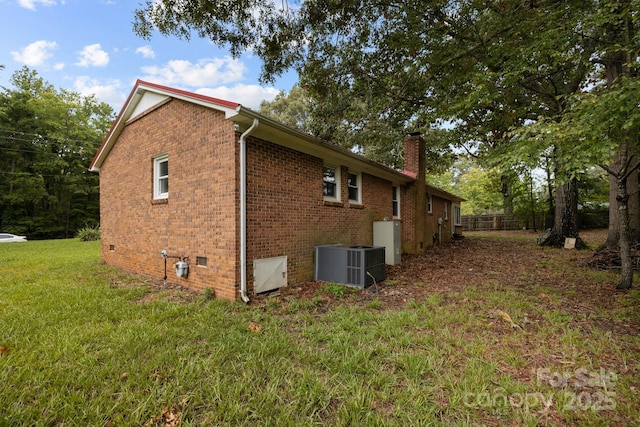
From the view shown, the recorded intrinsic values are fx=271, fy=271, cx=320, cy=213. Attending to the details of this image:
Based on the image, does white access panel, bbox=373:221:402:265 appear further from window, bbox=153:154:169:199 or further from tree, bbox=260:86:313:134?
tree, bbox=260:86:313:134

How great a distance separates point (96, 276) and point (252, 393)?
7.07m

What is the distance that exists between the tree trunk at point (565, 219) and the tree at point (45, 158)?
33.1m

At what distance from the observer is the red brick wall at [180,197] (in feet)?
17.1

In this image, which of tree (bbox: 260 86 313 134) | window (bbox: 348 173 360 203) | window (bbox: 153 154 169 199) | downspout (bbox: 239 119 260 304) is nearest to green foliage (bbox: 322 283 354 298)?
downspout (bbox: 239 119 260 304)

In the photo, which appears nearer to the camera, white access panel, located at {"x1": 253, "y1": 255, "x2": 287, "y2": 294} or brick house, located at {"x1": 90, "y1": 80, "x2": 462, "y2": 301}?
brick house, located at {"x1": 90, "y1": 80, "x2": 462, "y2": 301}

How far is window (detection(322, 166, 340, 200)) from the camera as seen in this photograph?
758 centimetres

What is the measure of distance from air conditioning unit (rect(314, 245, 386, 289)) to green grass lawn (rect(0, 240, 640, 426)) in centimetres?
146

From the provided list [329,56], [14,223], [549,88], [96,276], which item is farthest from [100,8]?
[14,223]

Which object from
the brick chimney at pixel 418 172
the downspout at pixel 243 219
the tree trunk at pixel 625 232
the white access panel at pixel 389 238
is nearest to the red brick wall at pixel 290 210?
the downspout at pixel 243 219

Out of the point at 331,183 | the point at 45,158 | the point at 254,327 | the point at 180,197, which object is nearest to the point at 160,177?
the point at 180,197

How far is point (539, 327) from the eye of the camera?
3799 millimetres

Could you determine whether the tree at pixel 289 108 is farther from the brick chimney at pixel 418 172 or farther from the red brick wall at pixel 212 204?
the red brick wall at pixel 212 204

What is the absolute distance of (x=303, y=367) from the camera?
2885 millimetres

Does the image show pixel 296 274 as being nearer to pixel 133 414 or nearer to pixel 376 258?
pixel 376 258
